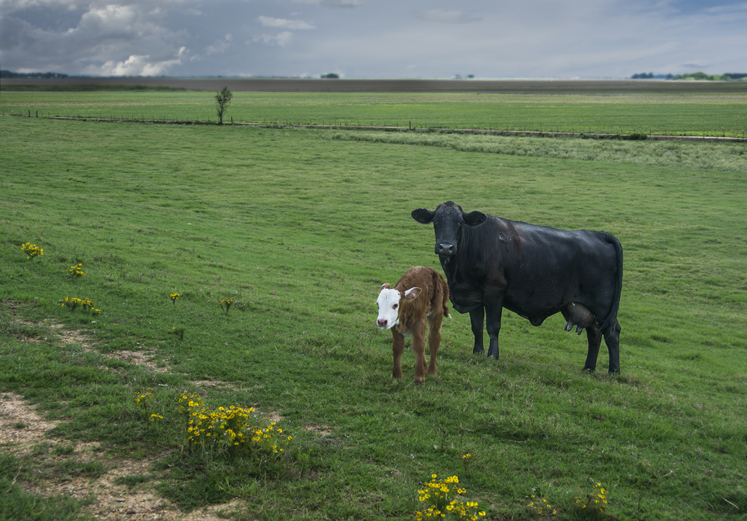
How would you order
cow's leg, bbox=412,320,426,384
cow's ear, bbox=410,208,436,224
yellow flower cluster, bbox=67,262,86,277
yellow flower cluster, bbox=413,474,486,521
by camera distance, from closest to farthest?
yellow flower cluster, bbox=413,474,486,521 < cow's leg, bbox=412,320,426,384 < cow's ear, bbox=410,208,436,224 < yellow flower cluster, bbox=67,262,86,277

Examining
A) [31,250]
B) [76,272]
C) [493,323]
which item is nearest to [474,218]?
[493,323]

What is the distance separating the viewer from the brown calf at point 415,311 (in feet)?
26.0

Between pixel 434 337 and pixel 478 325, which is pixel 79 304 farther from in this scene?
pixel 478 325

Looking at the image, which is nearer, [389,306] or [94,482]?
[94,482]

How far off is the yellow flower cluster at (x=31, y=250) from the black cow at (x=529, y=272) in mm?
9984

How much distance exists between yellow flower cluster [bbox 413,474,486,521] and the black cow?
545cm

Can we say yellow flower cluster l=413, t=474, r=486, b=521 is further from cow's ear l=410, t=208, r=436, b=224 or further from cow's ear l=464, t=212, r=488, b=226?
cow's ear l=410, t=208, r=436, b=224

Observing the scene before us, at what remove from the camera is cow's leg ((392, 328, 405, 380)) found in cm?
858

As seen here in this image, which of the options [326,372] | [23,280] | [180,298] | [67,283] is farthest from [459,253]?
[23,280]

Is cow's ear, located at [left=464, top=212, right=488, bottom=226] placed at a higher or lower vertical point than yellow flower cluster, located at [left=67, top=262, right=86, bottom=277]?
higher

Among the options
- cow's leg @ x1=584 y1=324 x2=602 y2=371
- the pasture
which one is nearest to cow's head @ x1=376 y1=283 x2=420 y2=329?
the pasture

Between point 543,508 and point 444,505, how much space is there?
4.00ft

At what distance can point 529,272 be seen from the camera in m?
10.9

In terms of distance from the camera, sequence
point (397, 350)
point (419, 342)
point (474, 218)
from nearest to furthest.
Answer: point (419, 342), point (397, 350), point (474, 218)
